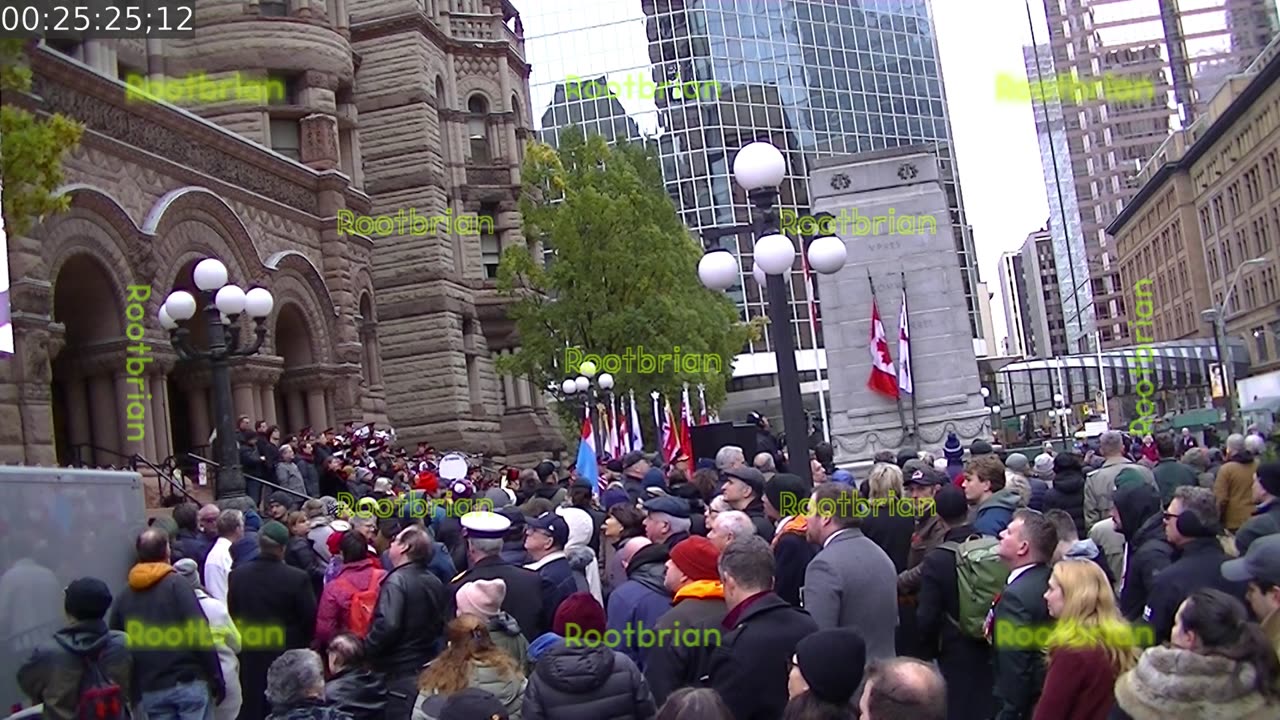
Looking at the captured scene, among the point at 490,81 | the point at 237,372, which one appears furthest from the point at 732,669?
the point at 490,81

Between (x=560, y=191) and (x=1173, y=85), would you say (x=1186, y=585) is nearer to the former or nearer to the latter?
(x=560, y=191)

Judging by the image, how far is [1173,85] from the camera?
100m

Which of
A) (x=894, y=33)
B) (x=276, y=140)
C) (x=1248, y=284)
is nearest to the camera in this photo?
(x=276, y=140)

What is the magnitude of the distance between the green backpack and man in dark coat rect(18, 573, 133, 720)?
482 cm

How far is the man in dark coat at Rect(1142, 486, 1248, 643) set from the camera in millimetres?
6664

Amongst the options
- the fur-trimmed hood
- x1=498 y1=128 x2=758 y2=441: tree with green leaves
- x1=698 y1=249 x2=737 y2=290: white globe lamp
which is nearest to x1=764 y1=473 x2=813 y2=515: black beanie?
x1=698 y1=249 x2=737 y2=290: white globe lamp

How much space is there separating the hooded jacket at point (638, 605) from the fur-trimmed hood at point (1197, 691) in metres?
3.26

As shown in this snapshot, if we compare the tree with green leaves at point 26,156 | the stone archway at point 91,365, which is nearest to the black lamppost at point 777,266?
the tree with green leaves at point 26,156

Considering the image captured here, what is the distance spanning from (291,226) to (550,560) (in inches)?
938

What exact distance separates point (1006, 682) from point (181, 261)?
21.4 meters

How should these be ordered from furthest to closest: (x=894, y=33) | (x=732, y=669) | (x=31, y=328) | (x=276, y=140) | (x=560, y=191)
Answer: (x=894, y=33), (x=560, y=191), (x=276, y=140), (x=31, y=328), (x=732, y=669)

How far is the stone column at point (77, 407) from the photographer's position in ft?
79.2

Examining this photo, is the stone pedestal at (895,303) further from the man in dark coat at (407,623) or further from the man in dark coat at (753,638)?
the man in dark coat at (753,638)

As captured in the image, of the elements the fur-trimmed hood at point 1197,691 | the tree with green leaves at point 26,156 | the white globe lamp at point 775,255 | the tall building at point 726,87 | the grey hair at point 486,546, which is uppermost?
the tall building at point 726,87
